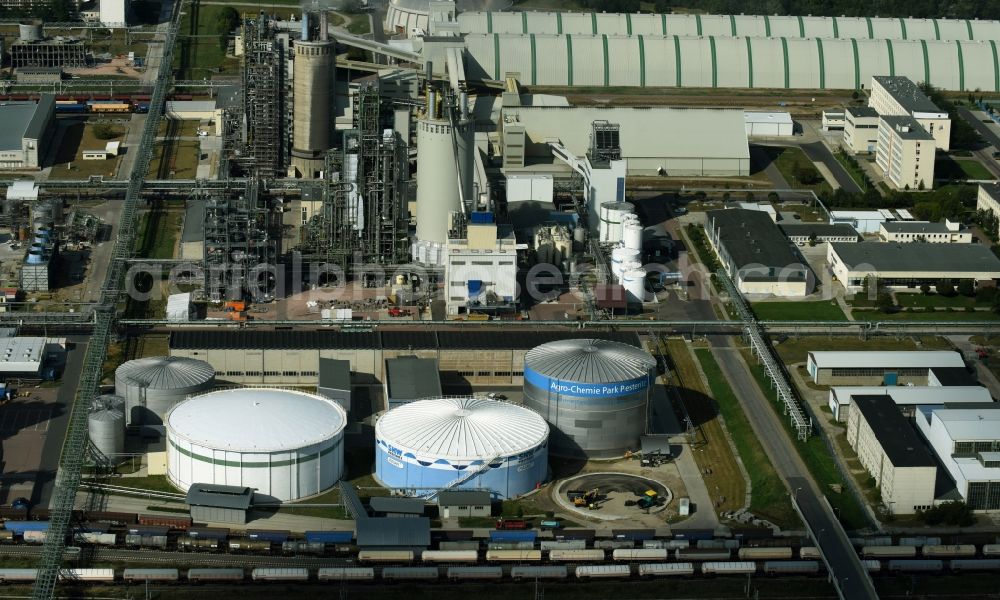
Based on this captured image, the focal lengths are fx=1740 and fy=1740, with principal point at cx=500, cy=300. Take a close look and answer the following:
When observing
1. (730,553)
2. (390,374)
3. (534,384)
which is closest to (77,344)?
(390,374)

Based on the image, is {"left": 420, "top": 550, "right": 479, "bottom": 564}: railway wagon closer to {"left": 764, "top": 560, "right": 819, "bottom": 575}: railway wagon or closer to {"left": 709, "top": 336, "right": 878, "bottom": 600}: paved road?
{"left": 764, "top": 560, "right": 819, "bottom": 575}: railway wagon

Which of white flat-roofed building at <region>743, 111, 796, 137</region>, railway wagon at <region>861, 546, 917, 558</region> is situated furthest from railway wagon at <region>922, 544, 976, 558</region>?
white flat-roofed building at <region>743, 111, 796, 137</region>

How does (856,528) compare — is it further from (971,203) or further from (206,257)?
(971,203)

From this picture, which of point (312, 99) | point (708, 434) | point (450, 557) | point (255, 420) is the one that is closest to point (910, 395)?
point (708, 434)

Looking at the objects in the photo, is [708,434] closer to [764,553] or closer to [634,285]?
[764,553]

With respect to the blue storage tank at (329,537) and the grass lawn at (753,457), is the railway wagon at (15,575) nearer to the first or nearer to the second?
the blue storage tank at (329,537)
